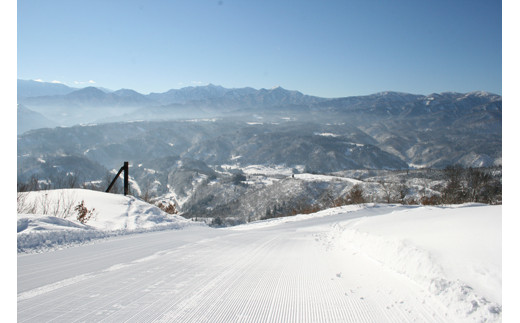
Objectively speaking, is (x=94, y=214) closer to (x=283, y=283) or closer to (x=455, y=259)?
(x=283, y=283)

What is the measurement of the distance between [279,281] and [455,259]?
76.6 inches

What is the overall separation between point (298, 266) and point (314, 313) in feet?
6.11

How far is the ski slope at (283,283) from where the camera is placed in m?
2.45

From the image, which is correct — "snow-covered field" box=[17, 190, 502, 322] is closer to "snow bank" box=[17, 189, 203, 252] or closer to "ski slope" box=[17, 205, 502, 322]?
"ski slope" box=[17, 205, 502, 322]

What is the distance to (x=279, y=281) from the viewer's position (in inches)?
138

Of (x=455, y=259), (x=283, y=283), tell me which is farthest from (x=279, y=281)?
(x=455, y=259)

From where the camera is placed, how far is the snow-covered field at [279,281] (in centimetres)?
246

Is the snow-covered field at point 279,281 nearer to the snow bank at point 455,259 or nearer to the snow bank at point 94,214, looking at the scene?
the snow bank at point 455,259

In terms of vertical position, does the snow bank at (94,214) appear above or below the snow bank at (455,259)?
below

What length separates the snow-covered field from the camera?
2459 mm

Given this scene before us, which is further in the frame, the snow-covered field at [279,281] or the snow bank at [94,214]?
the snow bank at [94,214]

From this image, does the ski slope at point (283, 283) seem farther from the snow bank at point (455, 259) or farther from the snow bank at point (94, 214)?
the snow bank at point (94, 214)

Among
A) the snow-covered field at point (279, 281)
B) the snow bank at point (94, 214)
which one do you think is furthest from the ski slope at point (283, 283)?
the snow bank at point (94, 214)

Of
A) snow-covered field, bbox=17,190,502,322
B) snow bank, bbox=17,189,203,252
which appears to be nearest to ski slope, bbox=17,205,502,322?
snow-covered field, bbox=17,190,502,322
